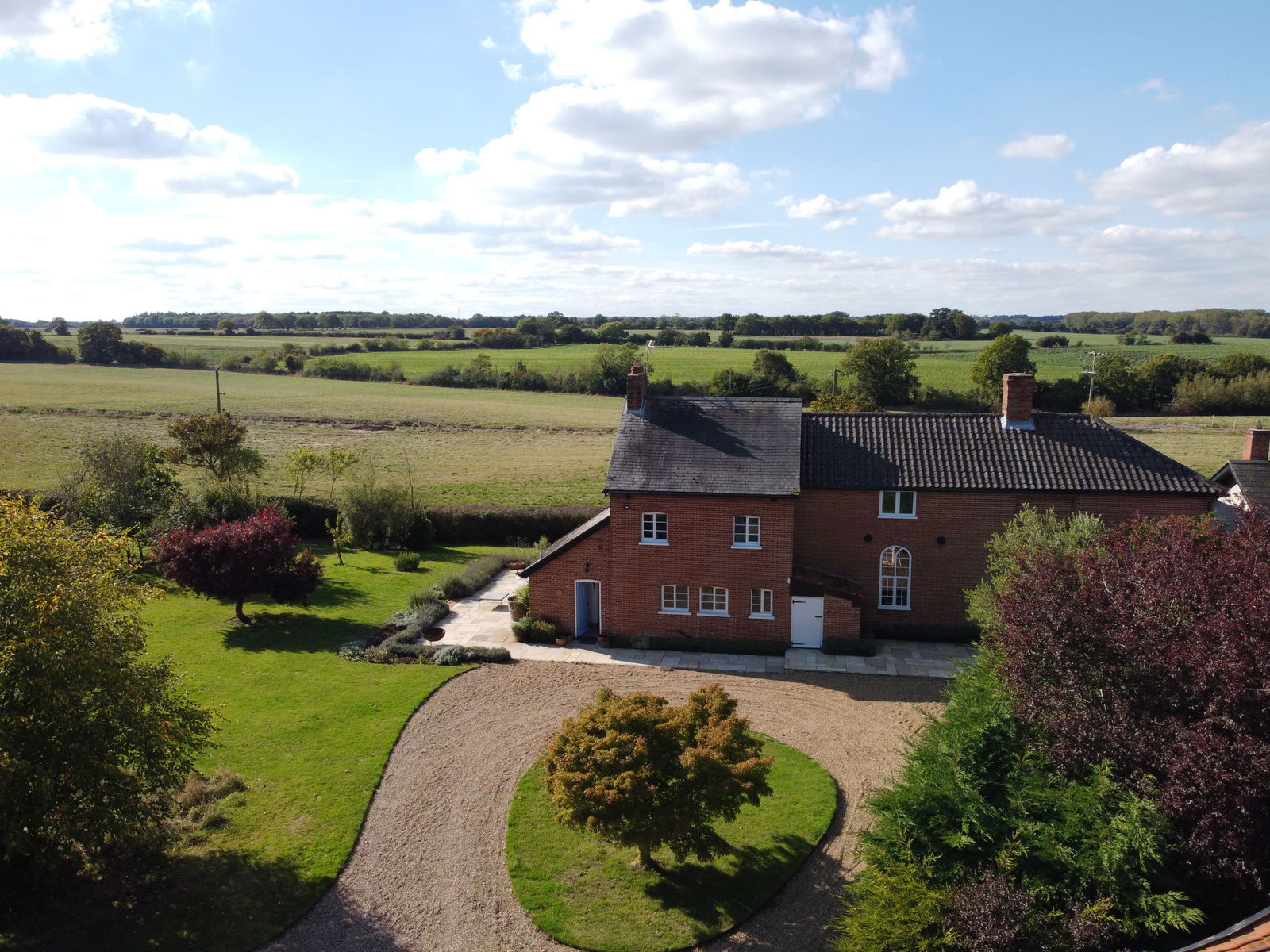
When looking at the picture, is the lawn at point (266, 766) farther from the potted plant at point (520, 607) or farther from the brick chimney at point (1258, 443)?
the brick chimney at point (1258, 443)

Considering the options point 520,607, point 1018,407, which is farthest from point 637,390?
point 1018,407

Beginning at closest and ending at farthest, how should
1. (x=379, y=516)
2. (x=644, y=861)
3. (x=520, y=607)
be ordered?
(x=644, y=861)
(x=520, y=607)
(x=379, y=516)

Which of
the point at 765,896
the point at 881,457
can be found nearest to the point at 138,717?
the point at 765,896

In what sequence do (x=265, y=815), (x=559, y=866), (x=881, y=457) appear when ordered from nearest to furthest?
1. (x=559, y=866)
2. (x=265, y=815)
3. (x=881, y=457)

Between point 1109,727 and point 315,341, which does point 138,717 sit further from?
point 315,341

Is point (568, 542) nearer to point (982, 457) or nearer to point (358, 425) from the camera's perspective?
point (982, 457)

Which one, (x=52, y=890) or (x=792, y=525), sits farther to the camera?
(x=792, y=525)
